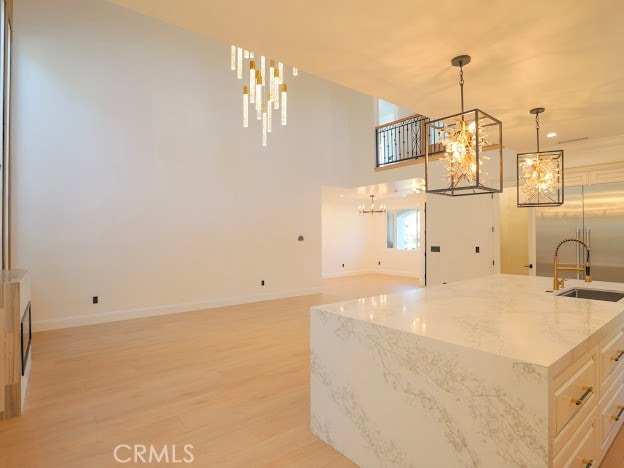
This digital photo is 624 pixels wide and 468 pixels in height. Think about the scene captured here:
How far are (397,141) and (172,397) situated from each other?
7.02m

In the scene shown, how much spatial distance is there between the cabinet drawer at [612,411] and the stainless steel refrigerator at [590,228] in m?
2.57

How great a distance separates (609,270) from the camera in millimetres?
4668

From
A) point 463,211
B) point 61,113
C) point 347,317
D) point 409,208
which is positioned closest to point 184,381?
point 347,317

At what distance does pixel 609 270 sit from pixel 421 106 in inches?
143

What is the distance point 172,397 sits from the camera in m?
2.92

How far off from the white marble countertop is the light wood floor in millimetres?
910

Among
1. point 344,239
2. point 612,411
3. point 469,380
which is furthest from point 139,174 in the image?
point 344,239

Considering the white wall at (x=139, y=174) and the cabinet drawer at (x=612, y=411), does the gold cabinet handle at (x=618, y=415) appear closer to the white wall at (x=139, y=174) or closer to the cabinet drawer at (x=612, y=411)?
the cabinet drawer at (x=612, y=411)

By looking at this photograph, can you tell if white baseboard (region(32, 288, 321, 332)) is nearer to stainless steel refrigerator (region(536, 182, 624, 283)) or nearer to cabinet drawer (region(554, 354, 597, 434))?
stainless steel refrigerator (region(536, 182, 624, 283))

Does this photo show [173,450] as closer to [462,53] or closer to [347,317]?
[347,317]

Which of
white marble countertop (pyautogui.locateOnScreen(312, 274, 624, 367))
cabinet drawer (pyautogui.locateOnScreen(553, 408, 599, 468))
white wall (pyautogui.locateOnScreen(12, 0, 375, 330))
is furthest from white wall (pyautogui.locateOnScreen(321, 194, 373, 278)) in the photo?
→ cabinet drawer (pyautogui.locateOnScreen(553, 408, 599, 468))

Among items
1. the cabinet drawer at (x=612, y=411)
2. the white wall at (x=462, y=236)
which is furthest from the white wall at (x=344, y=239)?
the cabinet drawer at (x=612, y=411)

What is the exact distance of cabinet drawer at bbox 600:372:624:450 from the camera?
196cm

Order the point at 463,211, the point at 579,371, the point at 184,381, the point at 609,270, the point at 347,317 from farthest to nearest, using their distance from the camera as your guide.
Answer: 1. the point at 463,211
2. the point at 609,270
3. the point at 184,381
4. the point at 347,317
5. the point at 579,371
